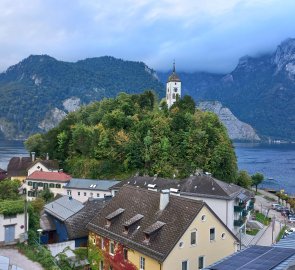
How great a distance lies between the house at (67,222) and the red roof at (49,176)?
27553 mm

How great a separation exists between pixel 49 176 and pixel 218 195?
35055 mm

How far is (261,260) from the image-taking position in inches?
830

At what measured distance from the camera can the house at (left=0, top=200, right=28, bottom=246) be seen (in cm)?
2989

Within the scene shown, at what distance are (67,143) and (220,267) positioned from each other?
72.1 meters

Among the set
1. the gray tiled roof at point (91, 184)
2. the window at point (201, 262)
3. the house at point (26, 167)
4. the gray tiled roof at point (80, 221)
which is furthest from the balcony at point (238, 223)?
the house at point (26, 167)

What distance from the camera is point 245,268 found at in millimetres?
20047

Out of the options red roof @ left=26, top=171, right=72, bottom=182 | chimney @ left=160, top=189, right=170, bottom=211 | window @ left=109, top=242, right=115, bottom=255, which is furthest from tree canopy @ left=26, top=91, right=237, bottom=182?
chimney @ left=160, top=189, right=170, bottom=211

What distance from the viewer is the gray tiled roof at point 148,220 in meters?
30.0

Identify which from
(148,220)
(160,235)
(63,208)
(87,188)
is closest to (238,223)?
(63,208)

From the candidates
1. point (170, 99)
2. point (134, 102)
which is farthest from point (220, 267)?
point (170, 99)

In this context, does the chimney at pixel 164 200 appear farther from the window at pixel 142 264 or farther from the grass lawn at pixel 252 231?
the grass lawn at pixel 252 231

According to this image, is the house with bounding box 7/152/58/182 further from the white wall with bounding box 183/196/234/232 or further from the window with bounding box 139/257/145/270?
the window with bounding box 139/257/145/270

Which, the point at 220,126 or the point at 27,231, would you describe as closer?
the point at 27,231

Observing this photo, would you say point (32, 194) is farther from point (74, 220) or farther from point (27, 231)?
point (27, 231)
